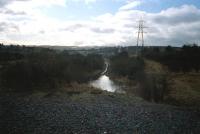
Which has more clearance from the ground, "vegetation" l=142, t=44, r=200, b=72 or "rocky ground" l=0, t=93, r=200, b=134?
"vegetation" l=142, t=44, r=200, b=72

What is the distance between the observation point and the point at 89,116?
22750 millimetres

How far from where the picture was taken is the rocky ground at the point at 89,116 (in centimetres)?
1900

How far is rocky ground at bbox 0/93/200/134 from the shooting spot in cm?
1900

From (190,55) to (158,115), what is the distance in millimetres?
49083

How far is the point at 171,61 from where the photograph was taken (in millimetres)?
69438

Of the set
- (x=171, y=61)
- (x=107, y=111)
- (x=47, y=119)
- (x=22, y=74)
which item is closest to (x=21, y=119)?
(x=47, y=119)

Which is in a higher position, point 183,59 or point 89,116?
point 183,59

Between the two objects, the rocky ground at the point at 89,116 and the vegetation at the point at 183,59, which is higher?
the vegetation at the point at 183,59

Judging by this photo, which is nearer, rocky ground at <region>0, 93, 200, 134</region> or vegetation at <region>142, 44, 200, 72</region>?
rocky ground at <region>0, 93, 200, 134</region>

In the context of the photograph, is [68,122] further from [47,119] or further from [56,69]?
[56,69]

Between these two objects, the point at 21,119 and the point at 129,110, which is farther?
the point at 129,110

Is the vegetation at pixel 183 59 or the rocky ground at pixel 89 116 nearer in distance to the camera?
the rocky ground at pixel 89 116

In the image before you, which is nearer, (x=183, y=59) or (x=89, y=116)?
(x=89, y=116)

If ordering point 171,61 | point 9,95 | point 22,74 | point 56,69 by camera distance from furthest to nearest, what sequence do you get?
point 171,61, point 56,69, point 22,74, point 9,95
